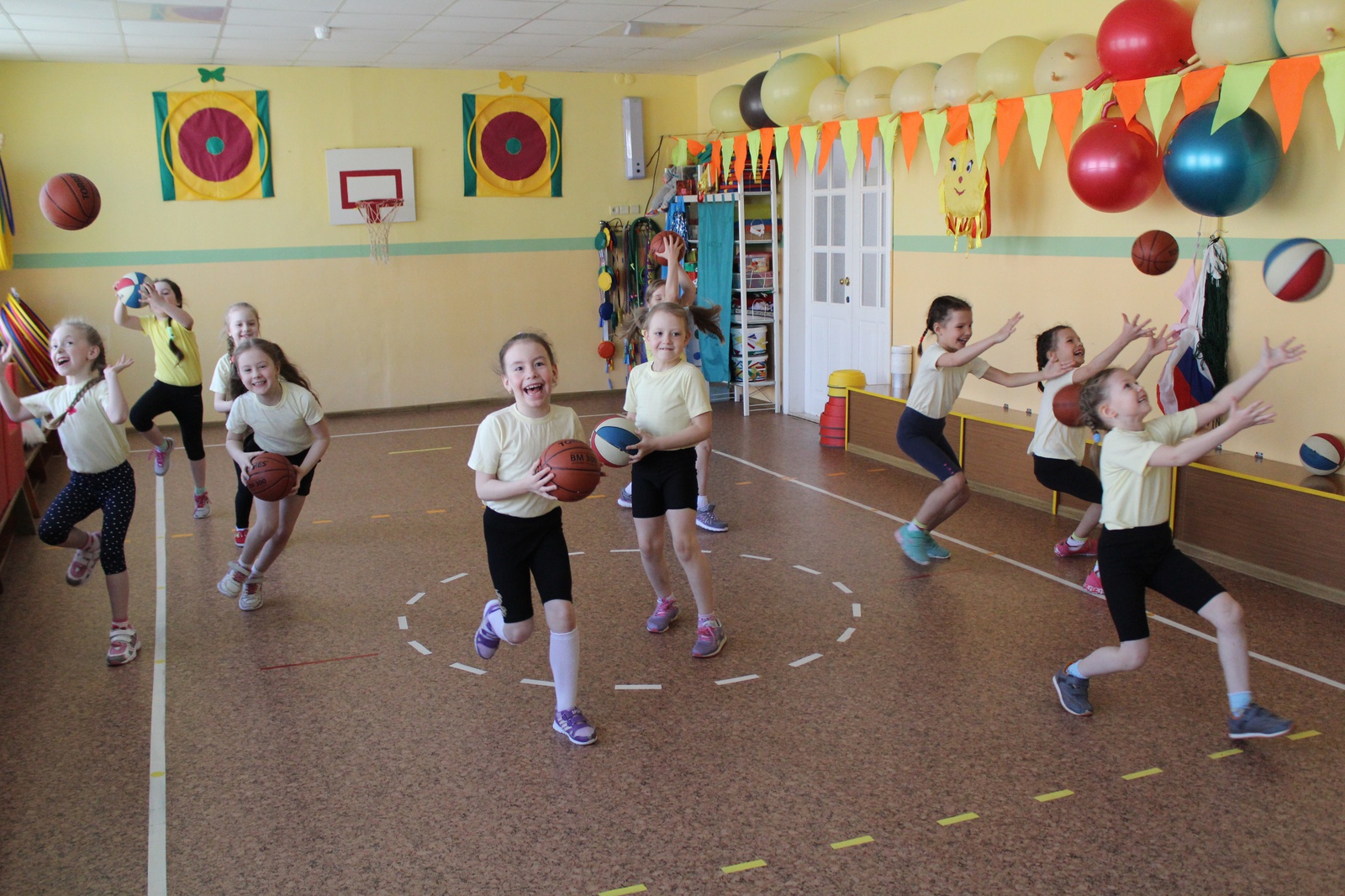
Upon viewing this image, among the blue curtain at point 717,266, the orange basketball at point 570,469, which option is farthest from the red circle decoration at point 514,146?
the orange basketball at point 570,469

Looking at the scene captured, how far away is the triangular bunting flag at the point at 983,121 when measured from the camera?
20.7 feet

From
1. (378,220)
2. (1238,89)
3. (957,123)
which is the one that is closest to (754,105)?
(957,123)

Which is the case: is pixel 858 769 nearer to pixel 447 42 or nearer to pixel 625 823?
pixel 625 823

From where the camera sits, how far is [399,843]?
301 cm

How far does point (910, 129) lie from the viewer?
705cm

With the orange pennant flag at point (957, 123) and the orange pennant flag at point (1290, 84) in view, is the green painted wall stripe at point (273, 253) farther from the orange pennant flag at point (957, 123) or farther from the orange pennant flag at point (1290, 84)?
the orange pennant flag at point (1290, 84)

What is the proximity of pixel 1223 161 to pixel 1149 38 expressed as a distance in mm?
819

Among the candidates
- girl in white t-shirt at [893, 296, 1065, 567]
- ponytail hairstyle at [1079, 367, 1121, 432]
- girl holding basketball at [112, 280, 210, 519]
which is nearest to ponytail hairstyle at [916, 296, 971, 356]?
girl in white t-shirt at [893, 296, 1065, 567]

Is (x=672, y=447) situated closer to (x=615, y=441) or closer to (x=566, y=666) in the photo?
(x=615, y=441)

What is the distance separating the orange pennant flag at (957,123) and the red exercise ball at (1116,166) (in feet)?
3.57

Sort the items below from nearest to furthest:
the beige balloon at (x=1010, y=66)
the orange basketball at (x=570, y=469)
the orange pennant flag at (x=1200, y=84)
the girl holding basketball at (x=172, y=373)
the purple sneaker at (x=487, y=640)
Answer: the orange basketball at (x=570, y=469), the purple sneaker at (x=487, y=640), the orange pennant flag at (x=1200, y=84), the beige balloon at (x=1010, y=66), the girl holding basketball at (x=172, y=373)

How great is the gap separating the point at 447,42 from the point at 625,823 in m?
7.16

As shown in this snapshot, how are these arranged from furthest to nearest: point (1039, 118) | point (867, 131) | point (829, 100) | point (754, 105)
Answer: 1. point (754, 105)
2. point (829, 100)
3. point (867, 131)
4. point (1039, 118)

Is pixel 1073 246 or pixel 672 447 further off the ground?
pixel 1073 246
